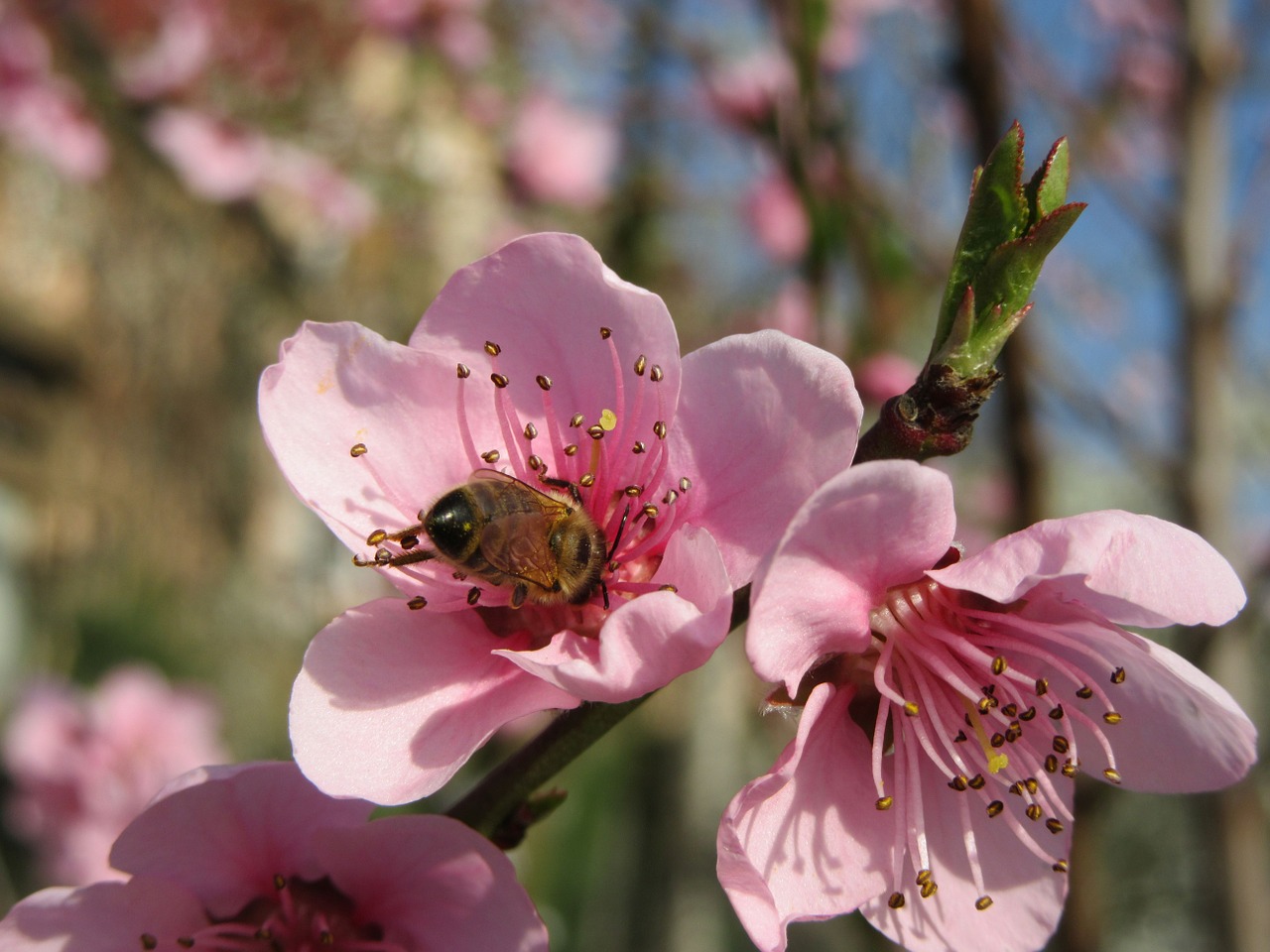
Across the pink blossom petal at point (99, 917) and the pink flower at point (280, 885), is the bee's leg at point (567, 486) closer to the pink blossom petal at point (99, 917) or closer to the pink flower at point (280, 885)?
the pink flower at point (280, 885)

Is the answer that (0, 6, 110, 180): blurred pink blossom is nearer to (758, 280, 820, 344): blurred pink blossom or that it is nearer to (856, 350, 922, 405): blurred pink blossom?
(758, 280, 820, 344): blurred pink blossom

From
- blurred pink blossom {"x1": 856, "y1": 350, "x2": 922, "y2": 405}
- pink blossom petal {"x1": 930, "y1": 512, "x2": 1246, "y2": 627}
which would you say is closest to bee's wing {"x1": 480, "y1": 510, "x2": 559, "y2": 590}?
pink blossom petal {"x1": 930, "y1": 512, "x2": 1246, "y2": 627}

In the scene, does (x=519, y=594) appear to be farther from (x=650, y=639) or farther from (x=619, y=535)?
(x=650, y=639)

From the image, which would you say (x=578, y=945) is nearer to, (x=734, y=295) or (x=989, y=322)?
(x=734, y=295)

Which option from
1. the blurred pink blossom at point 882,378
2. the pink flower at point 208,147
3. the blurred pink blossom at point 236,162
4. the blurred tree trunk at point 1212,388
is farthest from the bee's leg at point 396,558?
the pink flower at point 208,147

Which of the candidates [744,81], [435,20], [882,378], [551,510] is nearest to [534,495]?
[551,510]

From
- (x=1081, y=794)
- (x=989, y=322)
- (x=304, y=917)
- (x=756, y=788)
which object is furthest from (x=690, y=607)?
(x=1081, y=794)
